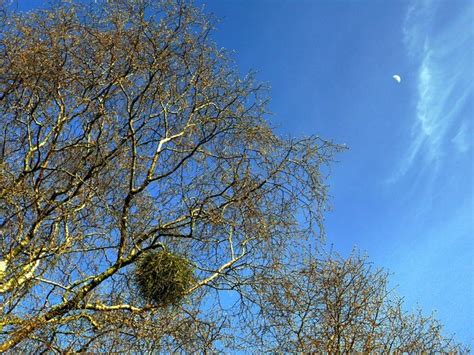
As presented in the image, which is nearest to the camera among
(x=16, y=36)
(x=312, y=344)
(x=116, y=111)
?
(x=16, y=36)

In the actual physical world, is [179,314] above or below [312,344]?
below

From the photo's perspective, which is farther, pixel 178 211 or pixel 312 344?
pixel 312 344

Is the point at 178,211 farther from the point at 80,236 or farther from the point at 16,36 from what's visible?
the point at 16,36

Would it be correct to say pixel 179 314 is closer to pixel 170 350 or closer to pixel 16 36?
Answer: pixel 170 350

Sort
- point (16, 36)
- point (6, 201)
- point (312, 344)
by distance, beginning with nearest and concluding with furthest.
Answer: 1. point (6, 201)
2. point (16, 36)
3. point (312, 344)

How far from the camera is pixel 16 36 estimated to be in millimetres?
5742

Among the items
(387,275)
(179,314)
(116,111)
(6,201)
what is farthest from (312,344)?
(6,201)

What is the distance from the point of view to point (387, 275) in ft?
33.8

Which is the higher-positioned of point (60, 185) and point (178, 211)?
point (60, 185)

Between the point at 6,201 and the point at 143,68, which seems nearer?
the point at 6,201

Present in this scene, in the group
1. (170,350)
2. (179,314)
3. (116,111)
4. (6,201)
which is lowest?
(170,350)

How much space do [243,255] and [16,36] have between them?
3.35 m

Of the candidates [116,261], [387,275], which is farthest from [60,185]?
[387,275]

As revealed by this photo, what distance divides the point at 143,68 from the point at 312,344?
503 cm
